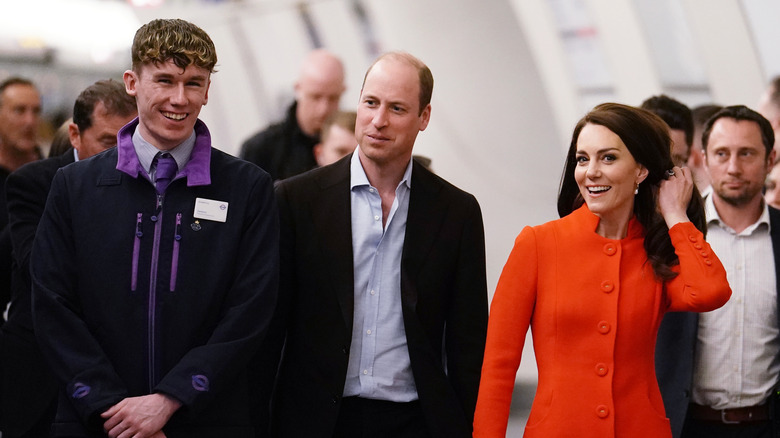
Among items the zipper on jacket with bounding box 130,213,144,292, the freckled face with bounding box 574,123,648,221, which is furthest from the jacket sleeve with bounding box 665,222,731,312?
the zipper on jacket with bounding box 130,213,144,292

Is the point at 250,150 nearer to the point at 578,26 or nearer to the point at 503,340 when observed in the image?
the point at 503,340

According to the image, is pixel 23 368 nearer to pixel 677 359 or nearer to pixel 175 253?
pixel 175 253

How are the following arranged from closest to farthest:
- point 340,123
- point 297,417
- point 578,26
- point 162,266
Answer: point 162,266
point 297,417
point 340,123
point 578,26

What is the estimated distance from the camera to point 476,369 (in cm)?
316

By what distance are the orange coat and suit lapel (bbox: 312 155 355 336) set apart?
47cm

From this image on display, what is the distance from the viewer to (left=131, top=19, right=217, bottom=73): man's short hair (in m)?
2.74

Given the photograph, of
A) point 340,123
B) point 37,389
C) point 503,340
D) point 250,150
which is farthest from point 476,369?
point 250,150

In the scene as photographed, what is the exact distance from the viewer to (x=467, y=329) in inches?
124

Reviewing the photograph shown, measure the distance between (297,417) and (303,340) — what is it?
230mm

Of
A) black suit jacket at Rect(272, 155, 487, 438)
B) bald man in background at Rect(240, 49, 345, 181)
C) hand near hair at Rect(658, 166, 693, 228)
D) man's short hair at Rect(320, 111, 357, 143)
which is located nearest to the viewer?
hand near hair at Rect(658, 166, 693, 228)

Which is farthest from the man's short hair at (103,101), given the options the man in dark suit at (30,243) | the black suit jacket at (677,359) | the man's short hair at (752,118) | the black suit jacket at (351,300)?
the man's short hair at (752,118)

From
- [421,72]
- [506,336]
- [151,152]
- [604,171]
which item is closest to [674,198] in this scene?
[604,171]

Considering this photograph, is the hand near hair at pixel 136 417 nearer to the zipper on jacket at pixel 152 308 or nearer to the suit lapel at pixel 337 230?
the zipper on jacket at pixel 152 308

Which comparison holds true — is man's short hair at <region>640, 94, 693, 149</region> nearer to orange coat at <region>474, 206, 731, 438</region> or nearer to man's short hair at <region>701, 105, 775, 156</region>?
man's short hair at <region>701, 105, 775, 156</region>
